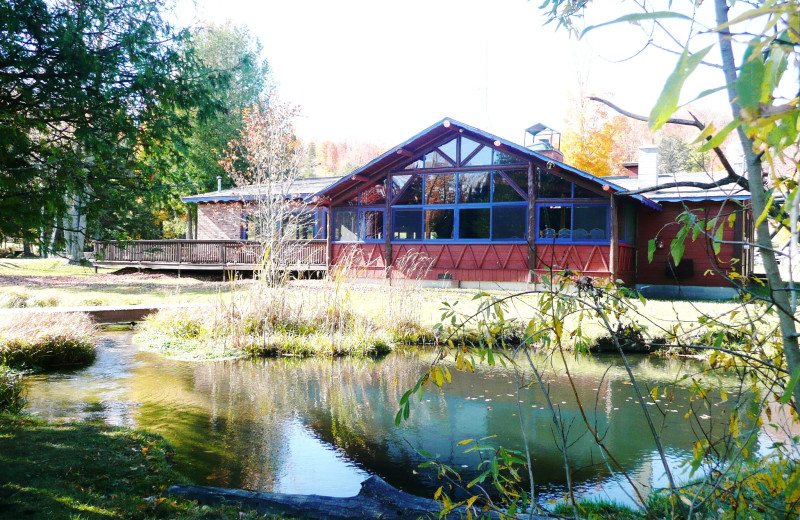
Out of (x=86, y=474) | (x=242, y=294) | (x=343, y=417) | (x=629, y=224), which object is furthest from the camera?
(x=629, y=224)

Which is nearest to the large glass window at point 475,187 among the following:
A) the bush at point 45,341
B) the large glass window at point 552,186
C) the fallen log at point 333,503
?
the large glass window at point 552,186

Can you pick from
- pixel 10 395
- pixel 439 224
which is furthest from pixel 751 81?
pixel 439 224

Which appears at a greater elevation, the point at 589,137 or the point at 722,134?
the point at 589,137

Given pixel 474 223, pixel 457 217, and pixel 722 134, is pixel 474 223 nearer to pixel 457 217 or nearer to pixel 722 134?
pixel 457 217

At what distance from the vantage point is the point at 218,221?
80.2 feet

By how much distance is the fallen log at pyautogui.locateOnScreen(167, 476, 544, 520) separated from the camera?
11.4 feet

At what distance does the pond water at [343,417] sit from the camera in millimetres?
4824

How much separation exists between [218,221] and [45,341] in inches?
664

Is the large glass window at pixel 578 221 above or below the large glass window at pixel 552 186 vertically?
below

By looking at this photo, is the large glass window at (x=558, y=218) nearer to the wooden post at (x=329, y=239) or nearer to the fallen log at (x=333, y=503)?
the wooden post at (x=329, y=239)

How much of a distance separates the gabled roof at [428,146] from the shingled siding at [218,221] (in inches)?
240

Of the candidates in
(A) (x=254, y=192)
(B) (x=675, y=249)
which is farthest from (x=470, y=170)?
(B) (x=675, y=249)

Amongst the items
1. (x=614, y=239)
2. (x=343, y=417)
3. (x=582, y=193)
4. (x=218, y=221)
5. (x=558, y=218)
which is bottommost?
A: (x=343, y=417)

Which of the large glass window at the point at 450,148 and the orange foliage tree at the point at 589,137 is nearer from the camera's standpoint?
the large glass window at the point at 450,148
